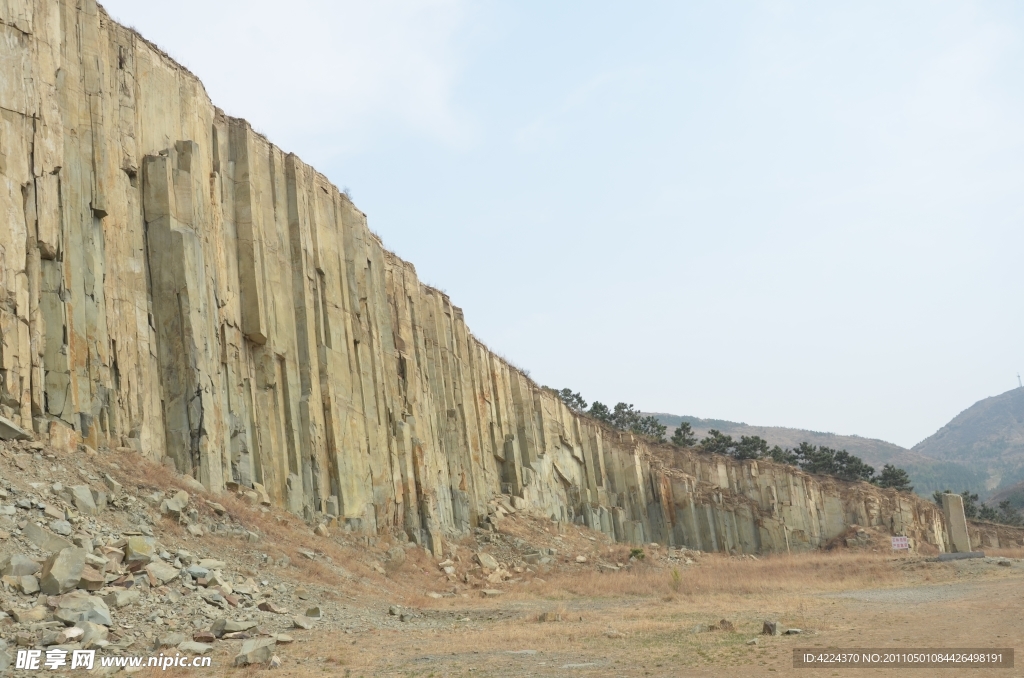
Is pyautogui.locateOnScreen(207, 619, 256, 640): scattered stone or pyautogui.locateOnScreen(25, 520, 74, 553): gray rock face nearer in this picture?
pyautogui.locateOnScreen(25, 520, 74, 553): gray rock face

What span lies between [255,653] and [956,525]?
112ft

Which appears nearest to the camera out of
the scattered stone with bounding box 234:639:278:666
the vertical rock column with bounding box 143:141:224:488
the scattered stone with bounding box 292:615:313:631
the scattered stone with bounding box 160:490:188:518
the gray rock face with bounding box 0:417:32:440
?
the scattered stone with bounding box 234:639:278:666

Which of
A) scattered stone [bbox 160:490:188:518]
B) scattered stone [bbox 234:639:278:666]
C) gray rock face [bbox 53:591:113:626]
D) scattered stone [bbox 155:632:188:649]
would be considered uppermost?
scattered stone [bbox 160:490:188:518]

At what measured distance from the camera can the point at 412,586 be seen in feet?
87.1

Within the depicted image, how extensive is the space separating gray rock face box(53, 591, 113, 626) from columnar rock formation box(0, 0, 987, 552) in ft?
17.9

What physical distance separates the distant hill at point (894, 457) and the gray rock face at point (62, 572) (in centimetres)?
14212

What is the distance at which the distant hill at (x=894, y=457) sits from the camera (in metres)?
155

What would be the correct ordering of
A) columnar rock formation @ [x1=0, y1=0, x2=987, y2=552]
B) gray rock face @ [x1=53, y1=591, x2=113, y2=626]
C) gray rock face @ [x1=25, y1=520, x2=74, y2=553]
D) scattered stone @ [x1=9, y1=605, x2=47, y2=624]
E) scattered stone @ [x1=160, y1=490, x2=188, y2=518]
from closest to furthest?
scattered stone @ [x1=9, y1=605, x2=47, y2=624], gray rock face @ [x1=53, y1=591, x2=113, y2=626], gray rock face @ [x1=25, y1=520, x2=74, y2=553], scattered stone @ [x1=160, y1=490, x2=188, y2=518], columnar rock formation @ [x1=0, y1=0, x2=987, y2=552]

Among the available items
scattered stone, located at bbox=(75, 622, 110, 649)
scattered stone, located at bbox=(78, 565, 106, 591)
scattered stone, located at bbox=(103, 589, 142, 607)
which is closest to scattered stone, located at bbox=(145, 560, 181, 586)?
scattered stone, located at bbox=(103, 589, 142, 607)

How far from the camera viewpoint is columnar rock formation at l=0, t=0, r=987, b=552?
20.2 metres

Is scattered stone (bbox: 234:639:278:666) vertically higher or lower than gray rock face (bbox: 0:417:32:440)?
lower

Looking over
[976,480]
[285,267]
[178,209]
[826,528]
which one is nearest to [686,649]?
[178,209]

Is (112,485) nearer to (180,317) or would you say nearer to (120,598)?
(120,598)

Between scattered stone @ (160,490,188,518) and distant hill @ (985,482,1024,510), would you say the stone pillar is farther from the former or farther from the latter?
distant hill @ (985,482,1024,510)
